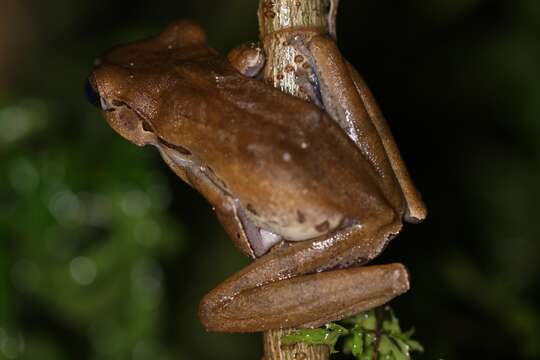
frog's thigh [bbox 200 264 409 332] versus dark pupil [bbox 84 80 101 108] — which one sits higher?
dark pupil [bbox 84 80 101 108]

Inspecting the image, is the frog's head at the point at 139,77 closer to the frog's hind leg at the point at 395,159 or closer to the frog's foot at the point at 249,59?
the frog's foot at the point at 249,59

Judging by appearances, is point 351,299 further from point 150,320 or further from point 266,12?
point 150,320

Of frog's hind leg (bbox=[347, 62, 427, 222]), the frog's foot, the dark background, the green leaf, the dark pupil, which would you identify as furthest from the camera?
the dark background

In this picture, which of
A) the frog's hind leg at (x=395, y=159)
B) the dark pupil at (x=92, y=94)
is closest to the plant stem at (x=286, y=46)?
the frog's hind leg at (x=395, y=159)

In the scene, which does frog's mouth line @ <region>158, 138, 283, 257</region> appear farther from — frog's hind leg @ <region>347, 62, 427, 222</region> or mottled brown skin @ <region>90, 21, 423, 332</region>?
frog's hind leg @ <region>347, 62, 427, 222</region>

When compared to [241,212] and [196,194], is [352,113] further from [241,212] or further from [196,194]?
[196,194]

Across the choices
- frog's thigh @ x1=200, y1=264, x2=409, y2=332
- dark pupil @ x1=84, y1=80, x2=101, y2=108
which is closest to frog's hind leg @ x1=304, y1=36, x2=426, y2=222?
frog's thigh @ x1=200, y1=264, x2=409, y2=332

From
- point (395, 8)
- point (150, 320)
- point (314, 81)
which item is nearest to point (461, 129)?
point (395, 8)
